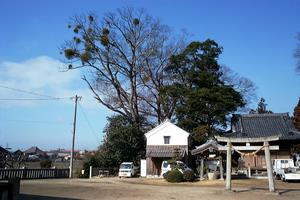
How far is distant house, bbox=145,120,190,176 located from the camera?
40062mm

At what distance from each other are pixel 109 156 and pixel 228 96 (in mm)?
14902

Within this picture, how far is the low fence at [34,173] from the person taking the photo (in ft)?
89.9

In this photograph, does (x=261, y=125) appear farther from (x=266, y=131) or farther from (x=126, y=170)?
(x=126, y=170)

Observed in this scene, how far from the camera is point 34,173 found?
32.0 meters

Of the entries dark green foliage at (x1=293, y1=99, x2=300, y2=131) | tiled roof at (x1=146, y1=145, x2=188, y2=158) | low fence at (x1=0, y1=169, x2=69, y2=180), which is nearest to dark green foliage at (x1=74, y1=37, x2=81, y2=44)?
tiled roof at (x1=146, y1=145, x2=188, y2=158)

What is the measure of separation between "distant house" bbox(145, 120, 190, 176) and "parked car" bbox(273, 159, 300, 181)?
9613 millimetres

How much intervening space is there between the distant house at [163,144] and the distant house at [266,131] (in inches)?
200

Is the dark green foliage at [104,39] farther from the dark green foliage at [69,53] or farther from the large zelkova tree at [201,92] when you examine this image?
the large zelkova tree at [201,92]

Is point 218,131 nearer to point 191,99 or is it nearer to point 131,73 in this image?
point 191,99

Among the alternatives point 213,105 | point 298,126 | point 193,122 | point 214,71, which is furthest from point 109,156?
point 298,126

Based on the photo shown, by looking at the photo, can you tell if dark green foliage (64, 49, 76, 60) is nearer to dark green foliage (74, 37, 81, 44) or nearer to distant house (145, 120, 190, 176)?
dark green foliage (74, 37, 81, 44)

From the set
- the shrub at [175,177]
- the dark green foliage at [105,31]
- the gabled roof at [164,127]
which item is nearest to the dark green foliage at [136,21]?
the dark green foliage at [105,31]

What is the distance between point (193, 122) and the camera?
137ft

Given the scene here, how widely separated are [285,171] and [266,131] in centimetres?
1107
